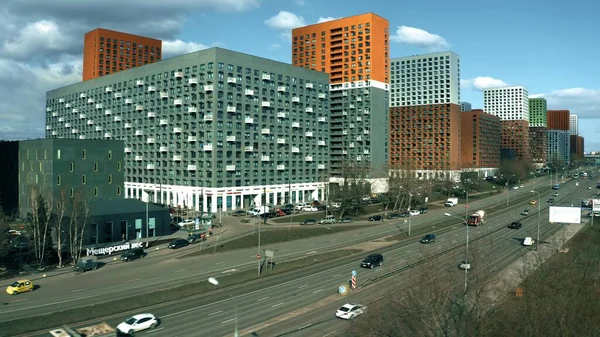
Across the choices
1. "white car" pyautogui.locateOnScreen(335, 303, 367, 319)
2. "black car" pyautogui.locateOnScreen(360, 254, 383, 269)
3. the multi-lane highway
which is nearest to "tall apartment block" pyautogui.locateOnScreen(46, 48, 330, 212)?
→ the multi-lane highway

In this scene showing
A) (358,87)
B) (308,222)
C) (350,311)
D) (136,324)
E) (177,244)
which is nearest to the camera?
(136,324)

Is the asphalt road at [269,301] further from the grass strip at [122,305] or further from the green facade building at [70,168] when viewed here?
the green facade building at [70,168]

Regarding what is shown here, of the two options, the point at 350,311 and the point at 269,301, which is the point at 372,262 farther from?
the point at 350,311

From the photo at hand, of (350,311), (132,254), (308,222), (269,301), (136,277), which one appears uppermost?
(308,222)

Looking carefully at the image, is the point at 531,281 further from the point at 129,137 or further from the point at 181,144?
the point at 129,137

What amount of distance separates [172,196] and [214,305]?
3355 inches

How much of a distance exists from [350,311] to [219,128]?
82.9 metres

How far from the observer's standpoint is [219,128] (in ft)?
374

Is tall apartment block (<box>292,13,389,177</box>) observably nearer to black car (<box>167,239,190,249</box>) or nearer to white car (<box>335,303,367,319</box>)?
black car (<box>167,239,190,249</box>)

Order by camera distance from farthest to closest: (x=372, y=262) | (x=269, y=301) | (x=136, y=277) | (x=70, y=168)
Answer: (x=70, y=168)
(x=372, y=262)
(x=136, y=277)
(x=269, y=301)

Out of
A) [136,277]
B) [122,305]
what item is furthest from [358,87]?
[122,305]

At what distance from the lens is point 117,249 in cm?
7025

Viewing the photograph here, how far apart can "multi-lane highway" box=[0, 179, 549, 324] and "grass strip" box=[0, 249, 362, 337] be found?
10.9 ft

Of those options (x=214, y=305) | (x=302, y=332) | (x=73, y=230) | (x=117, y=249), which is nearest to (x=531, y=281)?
(x=302, y=332)
